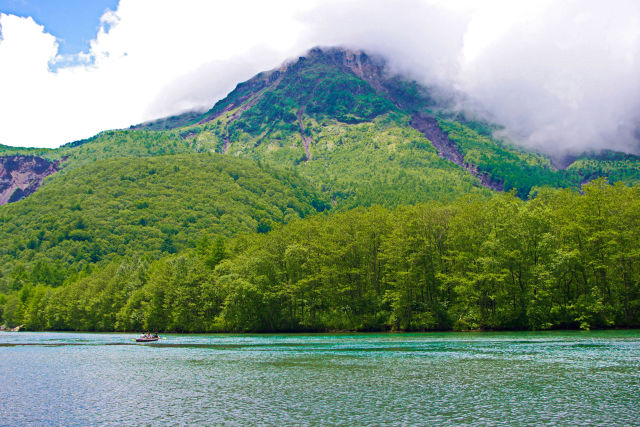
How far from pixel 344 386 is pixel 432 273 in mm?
62462

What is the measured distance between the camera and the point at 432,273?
9881 cm

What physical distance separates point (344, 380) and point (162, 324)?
3692 inches

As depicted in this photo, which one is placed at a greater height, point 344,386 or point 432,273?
point 432,273

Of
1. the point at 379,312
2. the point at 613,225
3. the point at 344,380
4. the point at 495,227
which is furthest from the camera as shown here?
the point at 379,312

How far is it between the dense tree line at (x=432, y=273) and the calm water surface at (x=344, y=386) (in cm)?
2043

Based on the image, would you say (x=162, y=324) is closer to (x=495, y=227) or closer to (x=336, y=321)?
(x=336, y=321)

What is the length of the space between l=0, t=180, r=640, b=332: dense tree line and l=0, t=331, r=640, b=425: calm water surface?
20432 millimetres

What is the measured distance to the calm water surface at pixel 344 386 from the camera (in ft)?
98.7

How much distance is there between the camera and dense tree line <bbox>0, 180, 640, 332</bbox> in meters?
85.3

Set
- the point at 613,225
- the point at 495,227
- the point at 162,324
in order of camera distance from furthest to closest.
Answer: the point at 162,324 < the point at 495,227 < the point at 613,225

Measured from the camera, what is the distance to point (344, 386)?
3953 cm

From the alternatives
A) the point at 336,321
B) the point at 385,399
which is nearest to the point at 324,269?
the point at 336,321

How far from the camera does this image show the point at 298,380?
43156mm

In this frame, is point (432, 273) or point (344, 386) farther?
point (432, 273)
